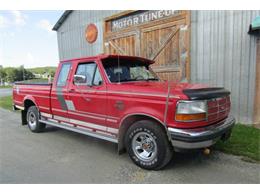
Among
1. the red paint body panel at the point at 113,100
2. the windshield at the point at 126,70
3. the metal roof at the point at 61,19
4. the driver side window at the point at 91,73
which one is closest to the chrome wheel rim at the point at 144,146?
the red paint body panel at the point at 113,100

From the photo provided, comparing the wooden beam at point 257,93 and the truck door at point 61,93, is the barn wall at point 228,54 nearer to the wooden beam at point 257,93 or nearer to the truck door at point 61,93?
the wooden beam at point 257,93

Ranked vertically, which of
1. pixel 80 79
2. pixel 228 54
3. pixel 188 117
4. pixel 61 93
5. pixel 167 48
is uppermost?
pixel 167 48

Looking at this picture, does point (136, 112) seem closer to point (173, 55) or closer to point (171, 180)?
point (171, 180)

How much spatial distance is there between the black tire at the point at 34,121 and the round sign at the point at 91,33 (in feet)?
17.9

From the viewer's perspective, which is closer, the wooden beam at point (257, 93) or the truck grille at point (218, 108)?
the truck grille at point (218, 108)

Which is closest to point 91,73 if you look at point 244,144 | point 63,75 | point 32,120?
point 63,75

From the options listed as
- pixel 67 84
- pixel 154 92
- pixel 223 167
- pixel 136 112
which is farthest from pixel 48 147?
pixel 223 167

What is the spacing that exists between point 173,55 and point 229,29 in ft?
6.64

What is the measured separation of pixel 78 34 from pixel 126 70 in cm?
783

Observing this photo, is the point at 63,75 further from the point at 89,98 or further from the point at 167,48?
the point at 167,48

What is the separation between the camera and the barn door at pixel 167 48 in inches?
288

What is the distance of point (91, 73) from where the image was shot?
14.2 ft

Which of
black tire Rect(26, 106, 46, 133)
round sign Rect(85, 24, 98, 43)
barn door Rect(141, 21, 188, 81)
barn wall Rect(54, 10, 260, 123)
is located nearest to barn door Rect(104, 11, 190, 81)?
barn door Rect(141, 21, 188, 81)

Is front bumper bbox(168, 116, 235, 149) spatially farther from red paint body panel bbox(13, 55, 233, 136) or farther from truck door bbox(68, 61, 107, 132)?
truck door bbox(68, 61, 107, 132)
